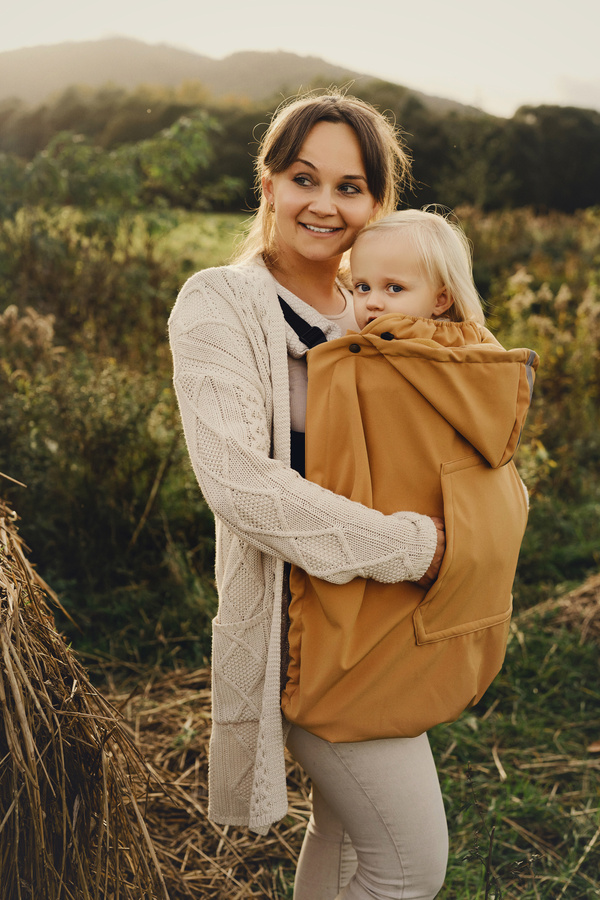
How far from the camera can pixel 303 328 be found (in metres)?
1.69

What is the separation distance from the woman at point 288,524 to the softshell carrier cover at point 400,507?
60mm

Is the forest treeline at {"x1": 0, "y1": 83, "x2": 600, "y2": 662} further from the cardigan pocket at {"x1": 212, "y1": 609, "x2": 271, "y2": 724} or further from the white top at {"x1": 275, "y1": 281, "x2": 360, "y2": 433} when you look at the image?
the cardigan pocket at {"x1": 212, "y1": 609, "x2": 271, "y2": 724}

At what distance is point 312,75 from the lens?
10.7m

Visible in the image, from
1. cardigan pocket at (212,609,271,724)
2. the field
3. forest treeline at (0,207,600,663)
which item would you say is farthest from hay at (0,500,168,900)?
forest treeline at (0,207,600,663)

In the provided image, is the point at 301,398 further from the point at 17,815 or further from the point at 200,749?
the point at 200,749

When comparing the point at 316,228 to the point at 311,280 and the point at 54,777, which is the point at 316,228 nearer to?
the point at 311,280

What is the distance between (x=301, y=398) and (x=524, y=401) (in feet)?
1.70

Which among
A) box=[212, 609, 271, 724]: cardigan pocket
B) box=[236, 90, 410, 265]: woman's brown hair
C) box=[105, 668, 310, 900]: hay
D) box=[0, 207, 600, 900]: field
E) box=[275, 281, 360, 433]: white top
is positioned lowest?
box=[105, 668, 310, 900]: hay

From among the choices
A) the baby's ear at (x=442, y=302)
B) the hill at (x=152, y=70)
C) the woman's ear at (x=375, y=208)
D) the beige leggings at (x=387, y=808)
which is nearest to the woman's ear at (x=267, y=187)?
the woman's ear at (x=375, y=208)

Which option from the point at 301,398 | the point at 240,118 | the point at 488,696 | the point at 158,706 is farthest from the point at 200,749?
the point at 240,118

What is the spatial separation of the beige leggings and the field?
5.1 inches

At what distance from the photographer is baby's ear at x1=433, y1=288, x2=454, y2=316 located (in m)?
1.80

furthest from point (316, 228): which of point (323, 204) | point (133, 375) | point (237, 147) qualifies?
point (237, 147)

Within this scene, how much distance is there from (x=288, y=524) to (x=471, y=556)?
1.30ft
